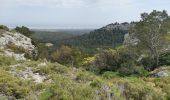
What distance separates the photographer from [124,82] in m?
11.0

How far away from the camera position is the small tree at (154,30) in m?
42.6

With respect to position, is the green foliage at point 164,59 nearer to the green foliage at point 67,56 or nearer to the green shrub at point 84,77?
the green foliage at point 67,56

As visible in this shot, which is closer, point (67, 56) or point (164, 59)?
point (164, 59)

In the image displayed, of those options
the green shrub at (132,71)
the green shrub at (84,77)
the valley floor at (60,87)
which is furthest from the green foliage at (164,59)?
the green shrub at (84,77)

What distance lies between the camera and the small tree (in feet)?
140

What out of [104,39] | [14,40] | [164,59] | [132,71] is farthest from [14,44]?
[104,39]

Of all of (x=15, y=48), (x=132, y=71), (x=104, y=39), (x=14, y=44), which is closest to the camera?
(x=132, y=71)

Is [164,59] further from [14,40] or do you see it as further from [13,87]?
[13,87]

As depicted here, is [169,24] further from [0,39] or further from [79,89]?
[79,89]

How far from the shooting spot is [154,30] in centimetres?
4275

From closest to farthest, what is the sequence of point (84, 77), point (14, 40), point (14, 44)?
point (84, 77) → point (14, 44) → point (14, 40)

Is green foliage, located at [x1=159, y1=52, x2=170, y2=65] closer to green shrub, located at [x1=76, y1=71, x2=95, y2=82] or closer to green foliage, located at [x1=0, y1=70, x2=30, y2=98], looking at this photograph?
green shrub, located at [x1=76, y1=71, x2=95, y2=82]

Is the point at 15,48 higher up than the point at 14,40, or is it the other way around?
the point at 14,40

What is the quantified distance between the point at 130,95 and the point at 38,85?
2870 mm
